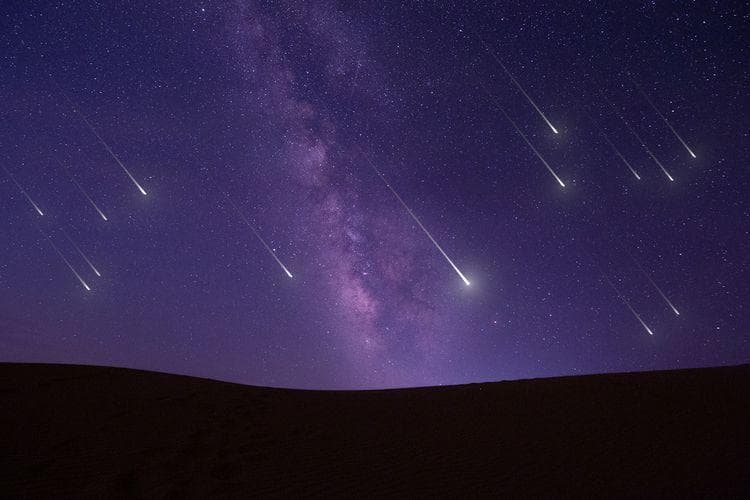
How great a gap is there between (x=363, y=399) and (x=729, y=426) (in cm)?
723

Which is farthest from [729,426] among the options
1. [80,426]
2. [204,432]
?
[80,426]

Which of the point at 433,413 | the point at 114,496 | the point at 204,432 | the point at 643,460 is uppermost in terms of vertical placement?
the point at 433,413

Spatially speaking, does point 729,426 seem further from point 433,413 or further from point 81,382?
point 81,382

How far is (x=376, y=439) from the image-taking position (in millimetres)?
7230

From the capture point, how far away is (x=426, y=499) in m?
5.12

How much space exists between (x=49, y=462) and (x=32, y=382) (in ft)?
17.2

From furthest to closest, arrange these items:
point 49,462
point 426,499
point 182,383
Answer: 1. point 182,383
2. point 49,462
3. point 426,499

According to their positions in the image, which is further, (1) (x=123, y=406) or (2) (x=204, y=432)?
(1) (x=123, y=406)

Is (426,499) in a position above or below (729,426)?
below

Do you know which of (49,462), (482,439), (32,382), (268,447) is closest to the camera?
(49,462)

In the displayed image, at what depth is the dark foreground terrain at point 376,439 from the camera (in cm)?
545

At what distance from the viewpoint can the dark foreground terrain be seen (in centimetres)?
545

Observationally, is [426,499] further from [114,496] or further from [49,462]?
[49,462]

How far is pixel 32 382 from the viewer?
389 inches
